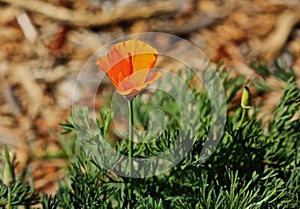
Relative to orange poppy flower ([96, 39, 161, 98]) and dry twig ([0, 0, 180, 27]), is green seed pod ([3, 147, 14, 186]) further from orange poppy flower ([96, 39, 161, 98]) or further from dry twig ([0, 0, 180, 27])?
dry twig ([0, 0, 180, 27])

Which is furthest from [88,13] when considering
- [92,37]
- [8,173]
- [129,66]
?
[129,66]

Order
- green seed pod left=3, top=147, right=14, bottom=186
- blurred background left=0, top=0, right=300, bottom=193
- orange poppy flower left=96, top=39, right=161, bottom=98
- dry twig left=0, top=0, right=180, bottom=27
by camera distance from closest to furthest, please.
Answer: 1. orange poppy flower left=96, top=39, right=161, bottom=98
2. green seed pod left=3, top=147, right=14, bottom=186
3. blurred background left=0, top=0, right=300, bottom=193
4. dry twig left=0, top=0, right=180, bottom=27

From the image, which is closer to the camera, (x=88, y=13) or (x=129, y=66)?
(x=129, y=66)

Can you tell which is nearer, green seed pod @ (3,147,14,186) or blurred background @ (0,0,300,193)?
green seed pod @ (3,147,14,186)

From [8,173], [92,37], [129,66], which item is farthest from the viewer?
[92,37]

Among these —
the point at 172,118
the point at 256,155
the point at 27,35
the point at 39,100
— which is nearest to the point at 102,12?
the point at 27,35

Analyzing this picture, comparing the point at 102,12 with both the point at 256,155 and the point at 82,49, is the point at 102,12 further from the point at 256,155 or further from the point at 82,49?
the point at 256,155

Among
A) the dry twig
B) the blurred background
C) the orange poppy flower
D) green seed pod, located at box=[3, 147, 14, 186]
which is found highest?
the dry twig

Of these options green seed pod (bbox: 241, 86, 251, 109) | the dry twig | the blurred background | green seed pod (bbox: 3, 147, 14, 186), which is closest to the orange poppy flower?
green seed pod (bbox: 241, 86, 251, 109)

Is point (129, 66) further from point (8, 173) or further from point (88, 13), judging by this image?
point (88, 13)
